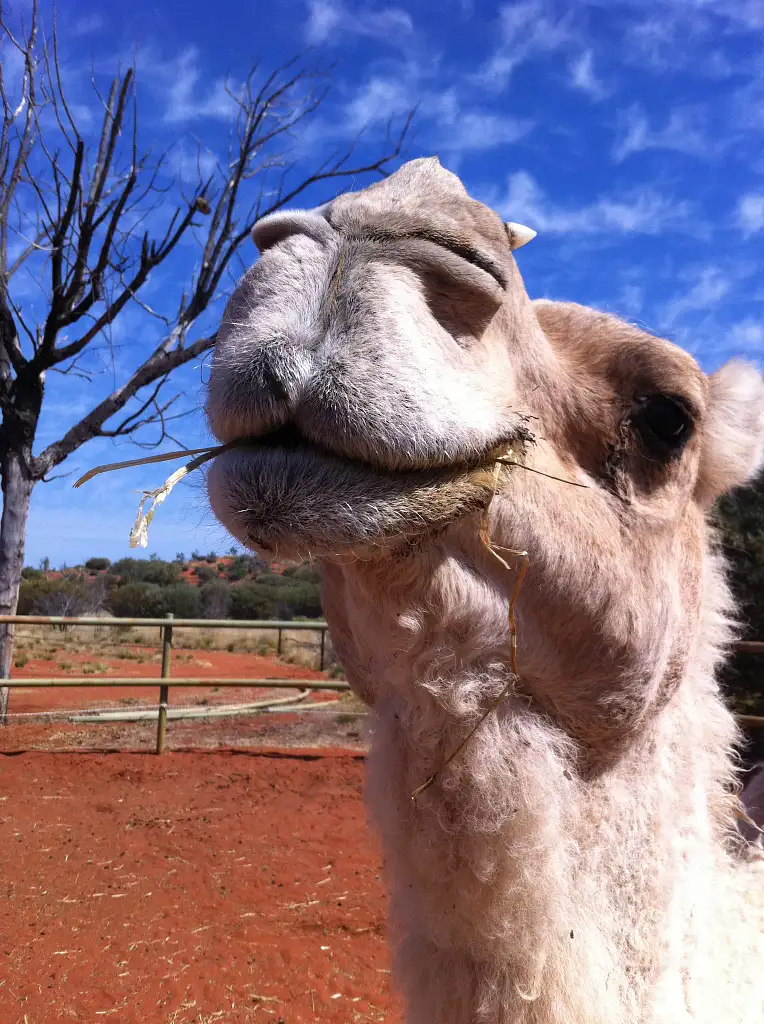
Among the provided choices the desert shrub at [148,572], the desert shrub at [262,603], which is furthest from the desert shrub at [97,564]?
the desert shrub at [262,603]

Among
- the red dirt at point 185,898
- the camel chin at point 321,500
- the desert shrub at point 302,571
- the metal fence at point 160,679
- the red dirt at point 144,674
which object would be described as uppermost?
the camel chin at point 321,500

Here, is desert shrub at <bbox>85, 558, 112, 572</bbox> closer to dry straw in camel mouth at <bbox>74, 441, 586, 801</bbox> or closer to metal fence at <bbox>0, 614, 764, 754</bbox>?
metal fence at <bbox>0, 614, 764, 754</bbox>

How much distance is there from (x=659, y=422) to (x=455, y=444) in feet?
2.56

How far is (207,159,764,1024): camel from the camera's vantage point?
1.26 meters

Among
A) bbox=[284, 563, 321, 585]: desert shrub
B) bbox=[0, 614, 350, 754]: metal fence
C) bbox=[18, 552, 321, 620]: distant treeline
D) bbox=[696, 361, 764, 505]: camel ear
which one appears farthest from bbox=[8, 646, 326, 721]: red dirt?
bbox=[696, 361, 764, 505]: camel ear

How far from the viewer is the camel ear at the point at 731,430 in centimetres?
212

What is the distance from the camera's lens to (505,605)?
4.94 feet

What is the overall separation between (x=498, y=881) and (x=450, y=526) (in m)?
0.74

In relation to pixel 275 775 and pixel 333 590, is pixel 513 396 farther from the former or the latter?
pixel 275 775

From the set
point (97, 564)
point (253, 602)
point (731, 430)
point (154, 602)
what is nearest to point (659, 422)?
point (731, 430)

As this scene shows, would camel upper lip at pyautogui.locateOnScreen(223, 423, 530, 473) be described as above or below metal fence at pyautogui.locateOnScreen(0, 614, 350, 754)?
above

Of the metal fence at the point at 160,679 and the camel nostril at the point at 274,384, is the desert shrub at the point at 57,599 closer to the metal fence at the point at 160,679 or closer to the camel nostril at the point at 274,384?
the metal fence at the point at 160,679

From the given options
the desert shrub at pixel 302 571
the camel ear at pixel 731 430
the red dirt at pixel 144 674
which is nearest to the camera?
the desert shrub at pixel 302 571

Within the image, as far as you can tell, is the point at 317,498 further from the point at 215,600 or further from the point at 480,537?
the point at 215,600
